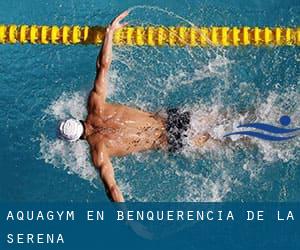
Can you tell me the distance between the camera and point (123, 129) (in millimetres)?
2949

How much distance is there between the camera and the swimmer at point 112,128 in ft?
9.18

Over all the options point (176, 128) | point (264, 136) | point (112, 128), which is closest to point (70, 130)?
point (112, 128)

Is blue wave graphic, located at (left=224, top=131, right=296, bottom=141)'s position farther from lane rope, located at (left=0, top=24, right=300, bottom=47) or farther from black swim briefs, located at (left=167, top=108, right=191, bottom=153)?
lane rope, located at (left=0, top=24, right=300, bottom=47)

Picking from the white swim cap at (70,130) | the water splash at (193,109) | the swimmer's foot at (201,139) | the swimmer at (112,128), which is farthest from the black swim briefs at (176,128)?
the white swim cap at (70,130)

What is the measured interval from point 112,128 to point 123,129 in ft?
0.23

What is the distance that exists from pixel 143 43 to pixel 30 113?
98 centimetres

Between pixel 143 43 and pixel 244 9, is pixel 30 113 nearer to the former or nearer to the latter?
pixel 143 43

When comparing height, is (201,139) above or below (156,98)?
below

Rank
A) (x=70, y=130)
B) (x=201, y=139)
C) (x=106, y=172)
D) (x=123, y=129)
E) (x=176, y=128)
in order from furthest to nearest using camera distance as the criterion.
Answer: (x=201, y=139) < (x=176, y=128) < (x=123, y=129) < (x=106, y=172) < (x=70, y=130)

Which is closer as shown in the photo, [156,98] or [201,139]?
[201,139]

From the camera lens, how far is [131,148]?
10.00ft

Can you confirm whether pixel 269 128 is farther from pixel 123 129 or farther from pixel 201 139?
pixel 123 129

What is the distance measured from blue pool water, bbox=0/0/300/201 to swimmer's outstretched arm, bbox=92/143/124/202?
765 millimetres

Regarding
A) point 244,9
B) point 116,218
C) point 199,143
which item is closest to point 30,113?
point 116,218
